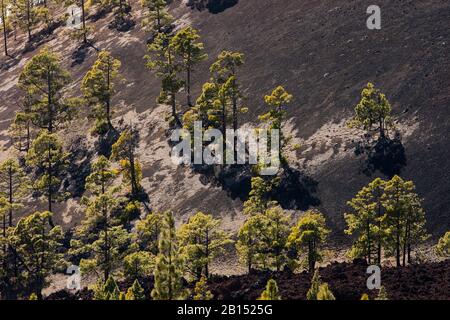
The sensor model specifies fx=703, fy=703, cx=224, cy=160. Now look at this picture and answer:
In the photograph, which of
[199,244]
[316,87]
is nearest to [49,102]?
[316,87]

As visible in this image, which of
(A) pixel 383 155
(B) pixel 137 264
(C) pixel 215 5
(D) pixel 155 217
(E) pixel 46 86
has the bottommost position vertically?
(B) pixel 137 264

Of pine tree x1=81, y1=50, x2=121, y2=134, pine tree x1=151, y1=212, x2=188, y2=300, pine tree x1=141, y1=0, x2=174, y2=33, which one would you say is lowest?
pine tree x1=151, y1=212, x2=188, y2=300

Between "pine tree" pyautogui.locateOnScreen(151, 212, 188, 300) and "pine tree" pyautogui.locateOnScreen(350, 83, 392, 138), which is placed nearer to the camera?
"pine tree" pyautogui.locateOnScreen(151, 212, 188, 300)

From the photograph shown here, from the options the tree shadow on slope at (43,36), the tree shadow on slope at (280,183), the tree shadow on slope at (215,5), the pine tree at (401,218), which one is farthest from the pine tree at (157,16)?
the pine tree at (401,218)

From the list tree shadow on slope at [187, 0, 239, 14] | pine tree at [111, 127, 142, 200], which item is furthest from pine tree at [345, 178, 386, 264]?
tree shadow on slope at [187, 0, 239, 14]

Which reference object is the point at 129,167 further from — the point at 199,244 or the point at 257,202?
the point at 199,244

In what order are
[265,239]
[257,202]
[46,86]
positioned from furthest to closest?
[46,86], [257,202], [265,239]

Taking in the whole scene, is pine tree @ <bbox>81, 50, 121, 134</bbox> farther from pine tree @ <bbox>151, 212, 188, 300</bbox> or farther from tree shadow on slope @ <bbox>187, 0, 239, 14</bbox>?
pine tree @ <bbox>151, 212, 188, 300</bbox>
